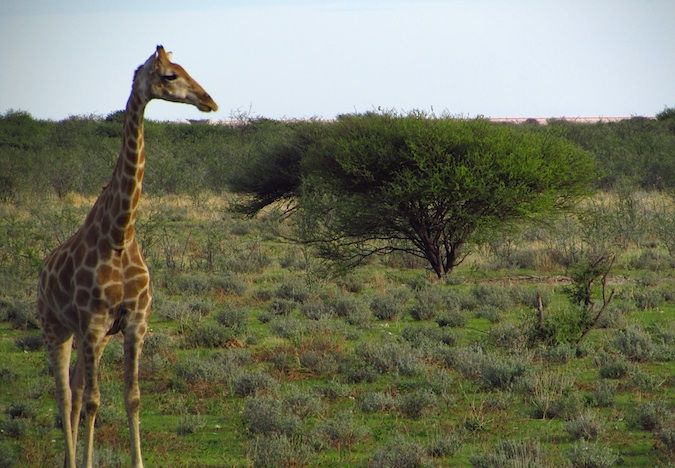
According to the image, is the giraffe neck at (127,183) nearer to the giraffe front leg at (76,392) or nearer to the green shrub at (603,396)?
the giraffe front leg at (76,392)

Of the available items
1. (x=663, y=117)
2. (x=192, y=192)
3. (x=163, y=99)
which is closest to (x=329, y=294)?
(x=163, y=99)

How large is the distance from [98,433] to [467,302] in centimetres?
903

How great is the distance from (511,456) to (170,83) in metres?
3.81

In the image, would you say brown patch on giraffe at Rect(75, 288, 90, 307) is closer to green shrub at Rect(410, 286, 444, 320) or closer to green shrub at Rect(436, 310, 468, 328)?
green shrub at Rect(436, 310, 468, 328)

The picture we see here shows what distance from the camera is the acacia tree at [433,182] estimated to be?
64.8ft

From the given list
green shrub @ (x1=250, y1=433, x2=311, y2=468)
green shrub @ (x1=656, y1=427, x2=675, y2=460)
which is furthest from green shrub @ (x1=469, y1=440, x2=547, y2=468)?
green shrub @ (x1=250, y1=433, x2=311, y2=468)

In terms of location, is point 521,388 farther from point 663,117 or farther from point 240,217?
point 663,117

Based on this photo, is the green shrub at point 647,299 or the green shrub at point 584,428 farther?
the green shrub at point 647,299

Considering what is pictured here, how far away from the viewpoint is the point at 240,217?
29500 mm

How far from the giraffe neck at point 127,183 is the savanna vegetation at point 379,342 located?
1.88 metres

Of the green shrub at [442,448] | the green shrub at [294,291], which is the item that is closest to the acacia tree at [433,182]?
the green shrub at [294,291]

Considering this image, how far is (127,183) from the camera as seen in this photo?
7285mm

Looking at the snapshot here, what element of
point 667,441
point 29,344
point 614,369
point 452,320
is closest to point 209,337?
point 29,344

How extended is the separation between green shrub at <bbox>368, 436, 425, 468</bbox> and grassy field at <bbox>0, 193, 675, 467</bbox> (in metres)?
0.02
